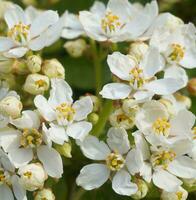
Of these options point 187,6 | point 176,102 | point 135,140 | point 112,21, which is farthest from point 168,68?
point 187,6

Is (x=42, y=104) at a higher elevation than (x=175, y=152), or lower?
higher

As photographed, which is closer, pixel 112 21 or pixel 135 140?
pixel 135 140

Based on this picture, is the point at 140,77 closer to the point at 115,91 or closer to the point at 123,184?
the point at 115,91

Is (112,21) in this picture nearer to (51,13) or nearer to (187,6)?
(51,13)

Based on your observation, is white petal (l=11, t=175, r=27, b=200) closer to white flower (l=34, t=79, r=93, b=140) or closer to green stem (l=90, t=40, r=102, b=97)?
white flower (l=34, t=79, r=93, b=140)

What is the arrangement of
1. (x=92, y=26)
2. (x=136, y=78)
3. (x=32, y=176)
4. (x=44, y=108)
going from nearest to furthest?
(x=32, y=176) < (x=44, y=108) < (x=136, y=78) < (x=92, y=26)

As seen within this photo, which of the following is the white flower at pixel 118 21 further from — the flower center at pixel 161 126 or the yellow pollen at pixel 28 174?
the yellow pollen at pixel 28 174

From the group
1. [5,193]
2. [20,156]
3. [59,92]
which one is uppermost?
[59,92]

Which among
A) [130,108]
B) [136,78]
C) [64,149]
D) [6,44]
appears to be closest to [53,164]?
[64,149]
